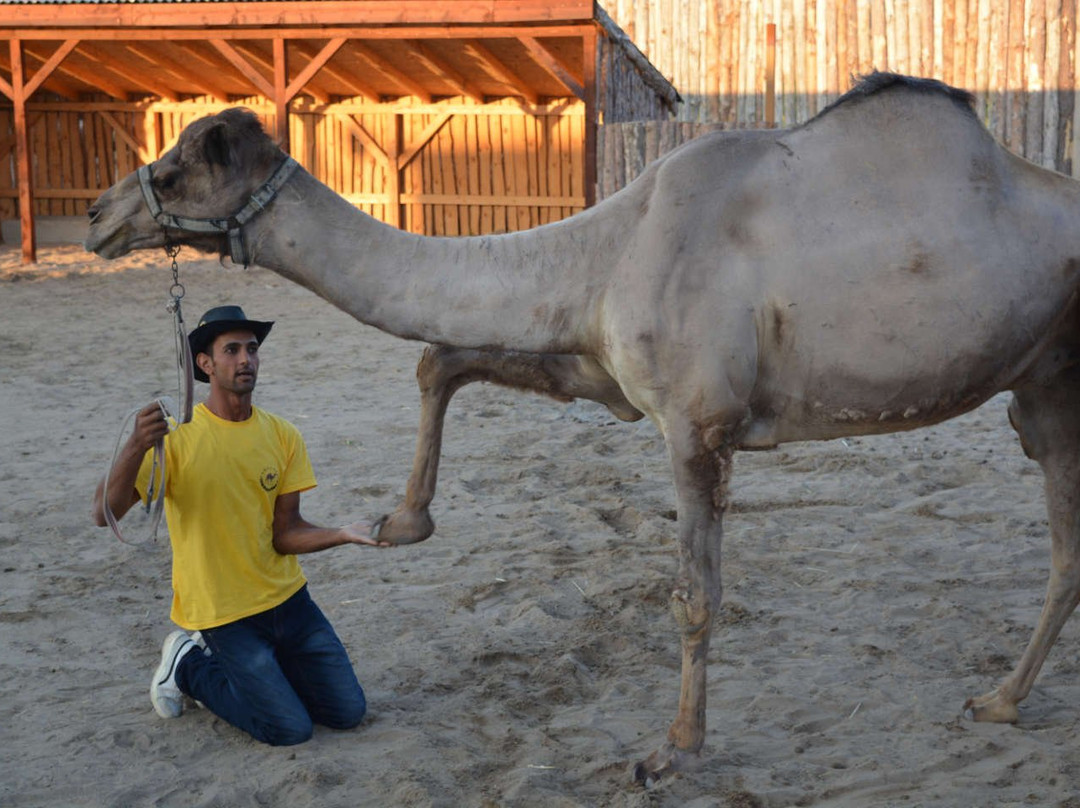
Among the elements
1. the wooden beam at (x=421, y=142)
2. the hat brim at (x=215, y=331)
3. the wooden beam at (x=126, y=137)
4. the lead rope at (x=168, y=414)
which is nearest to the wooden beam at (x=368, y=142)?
the wooden beam at (x=421, y=142)

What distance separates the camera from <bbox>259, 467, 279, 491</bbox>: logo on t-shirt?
4.70m

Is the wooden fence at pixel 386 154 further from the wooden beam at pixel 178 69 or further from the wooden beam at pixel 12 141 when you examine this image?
the wooden beam at pixel 178 69

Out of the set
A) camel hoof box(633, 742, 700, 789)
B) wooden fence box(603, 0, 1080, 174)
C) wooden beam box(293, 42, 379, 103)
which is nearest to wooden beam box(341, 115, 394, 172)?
wooden beam box(293, 42, 379, 103)

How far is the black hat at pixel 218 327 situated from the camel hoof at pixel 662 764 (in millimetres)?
2010

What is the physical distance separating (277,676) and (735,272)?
2197 mm

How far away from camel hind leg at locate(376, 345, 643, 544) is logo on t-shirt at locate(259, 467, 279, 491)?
0.52 m

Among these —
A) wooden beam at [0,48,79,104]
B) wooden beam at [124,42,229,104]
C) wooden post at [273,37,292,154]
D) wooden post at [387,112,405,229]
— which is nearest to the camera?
wooden post at [273,37,292,154]

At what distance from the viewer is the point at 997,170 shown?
160 inches

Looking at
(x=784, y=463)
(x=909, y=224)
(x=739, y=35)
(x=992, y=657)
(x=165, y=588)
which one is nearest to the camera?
(x=909, y=224)

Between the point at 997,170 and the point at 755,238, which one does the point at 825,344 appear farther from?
the point at 997,170

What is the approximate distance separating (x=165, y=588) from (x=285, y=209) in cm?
266

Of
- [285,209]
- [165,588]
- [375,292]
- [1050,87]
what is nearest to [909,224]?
[375,292]

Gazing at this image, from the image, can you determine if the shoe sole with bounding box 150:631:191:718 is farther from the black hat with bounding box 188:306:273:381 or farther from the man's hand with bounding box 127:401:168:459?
the black hat with bounding box 188:306:273:381

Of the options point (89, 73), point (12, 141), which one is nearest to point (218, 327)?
point (89, 73)
